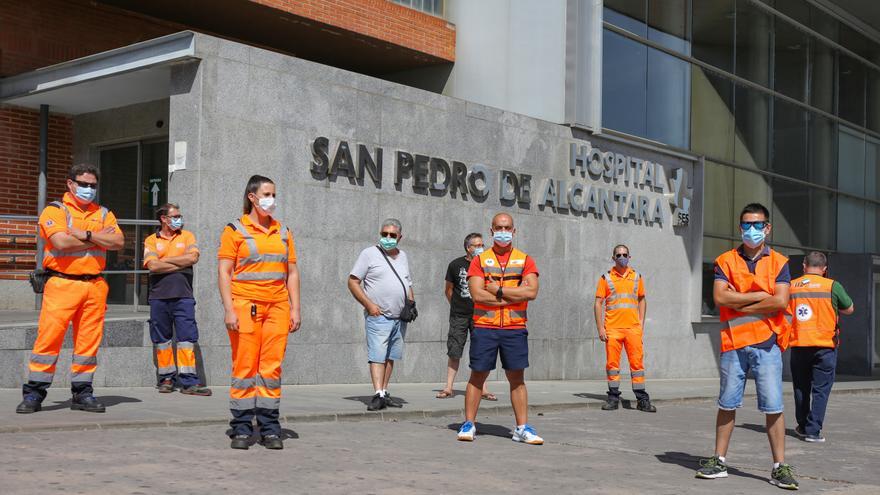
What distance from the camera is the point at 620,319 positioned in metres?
12.6

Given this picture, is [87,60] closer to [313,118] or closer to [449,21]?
[313,118]

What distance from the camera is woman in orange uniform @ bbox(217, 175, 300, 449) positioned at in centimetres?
774

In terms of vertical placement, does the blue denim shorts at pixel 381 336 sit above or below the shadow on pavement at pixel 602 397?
above

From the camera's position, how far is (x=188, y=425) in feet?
28.8

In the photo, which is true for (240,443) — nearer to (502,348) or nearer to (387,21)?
(502,348)

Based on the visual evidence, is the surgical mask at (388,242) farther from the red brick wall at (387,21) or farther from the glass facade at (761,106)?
the glass facade at (761,106)

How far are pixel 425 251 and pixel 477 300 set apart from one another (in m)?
6.63

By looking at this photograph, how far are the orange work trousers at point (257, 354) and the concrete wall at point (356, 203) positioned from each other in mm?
4818

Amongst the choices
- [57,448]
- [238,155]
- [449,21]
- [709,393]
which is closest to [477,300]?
[57,448]

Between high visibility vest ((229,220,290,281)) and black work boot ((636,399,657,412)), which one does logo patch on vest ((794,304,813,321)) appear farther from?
high visibility vest ((229,220,290,281))

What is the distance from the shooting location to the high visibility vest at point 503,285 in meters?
8.84

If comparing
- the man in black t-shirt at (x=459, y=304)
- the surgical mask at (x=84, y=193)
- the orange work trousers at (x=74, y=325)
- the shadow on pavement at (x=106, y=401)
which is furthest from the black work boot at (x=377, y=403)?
the surgical mask at (x=84, y=193)

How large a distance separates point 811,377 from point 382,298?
4.60 metres

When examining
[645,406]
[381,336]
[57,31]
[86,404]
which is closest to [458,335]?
[381,336]
